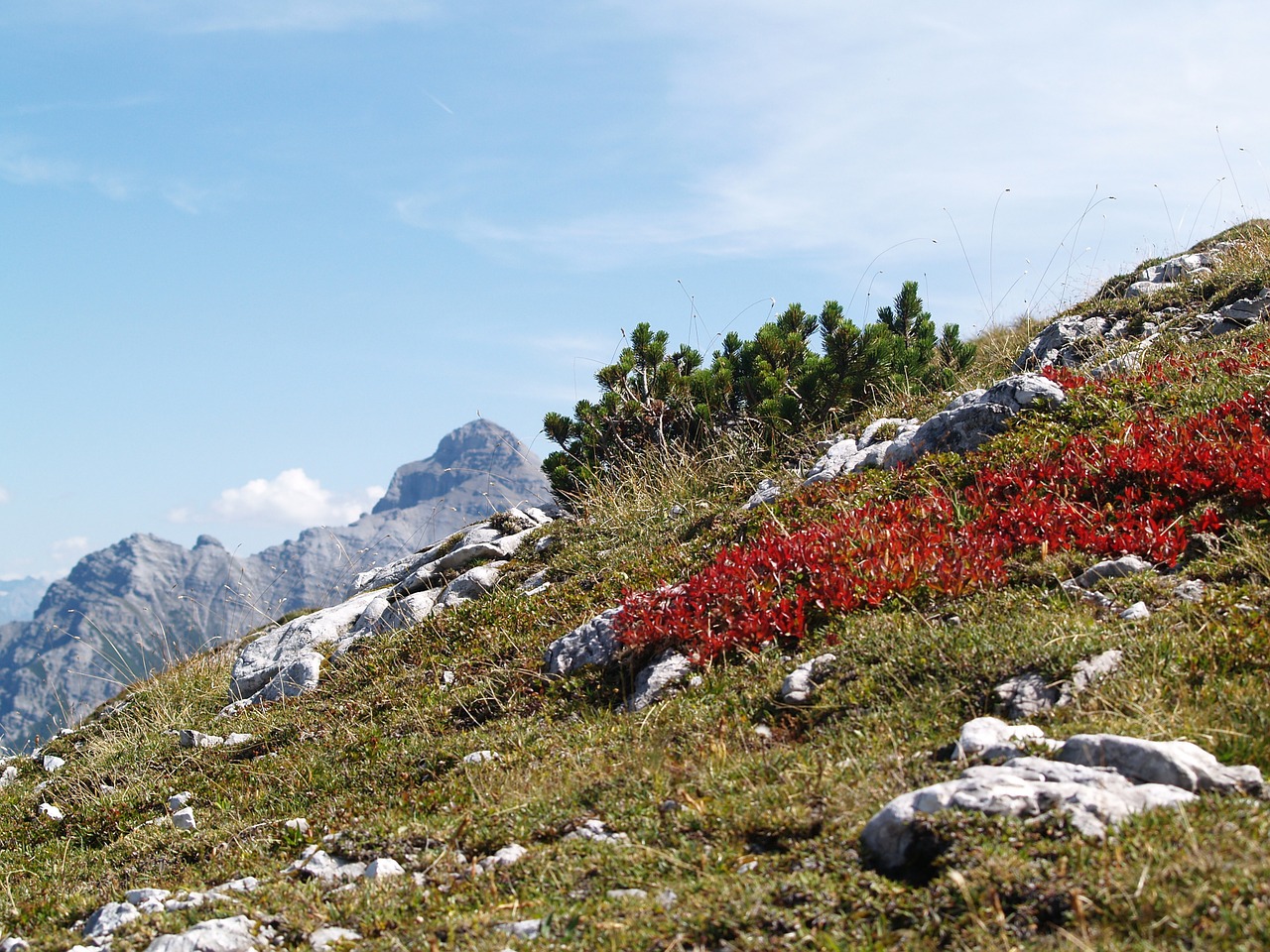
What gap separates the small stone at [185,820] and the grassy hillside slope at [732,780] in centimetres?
12

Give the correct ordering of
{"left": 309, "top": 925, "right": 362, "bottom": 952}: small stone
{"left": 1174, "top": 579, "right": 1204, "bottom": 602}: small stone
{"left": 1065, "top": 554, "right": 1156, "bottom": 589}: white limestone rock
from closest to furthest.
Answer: {"left": 309, "top": 925, "right": 362, "bottom": 952}: small stone
{"left": 1174, "top": 579, "right": 1204, "bottom": 602}: small stone
{"left": 1065, "top": 554, "right": 1156, "bottom": 589}: white limestone rock

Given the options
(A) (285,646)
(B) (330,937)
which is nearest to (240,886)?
(B) (330,937)

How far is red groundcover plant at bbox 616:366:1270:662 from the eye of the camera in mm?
6520

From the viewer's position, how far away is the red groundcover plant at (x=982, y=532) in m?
6.52

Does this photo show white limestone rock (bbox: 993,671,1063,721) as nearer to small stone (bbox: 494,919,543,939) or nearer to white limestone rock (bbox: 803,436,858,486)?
small stone (bbox: 494,919,543,939)

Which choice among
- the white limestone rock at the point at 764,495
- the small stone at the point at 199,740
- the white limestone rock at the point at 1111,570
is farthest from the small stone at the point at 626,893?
the small stone at the point at 199,740

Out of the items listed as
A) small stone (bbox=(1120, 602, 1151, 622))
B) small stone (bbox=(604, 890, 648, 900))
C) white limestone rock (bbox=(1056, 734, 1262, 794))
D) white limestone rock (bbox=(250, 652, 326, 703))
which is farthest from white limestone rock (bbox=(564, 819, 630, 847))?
white limestone rock (bbox=(250, 652, 326, 703))

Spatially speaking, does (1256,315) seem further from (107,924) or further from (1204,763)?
(107,924)

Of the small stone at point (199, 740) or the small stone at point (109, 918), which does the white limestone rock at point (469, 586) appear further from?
the small stone at point (109, 918)

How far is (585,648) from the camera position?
754 cm

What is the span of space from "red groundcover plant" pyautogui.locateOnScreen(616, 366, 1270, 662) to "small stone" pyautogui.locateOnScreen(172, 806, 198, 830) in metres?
3.50

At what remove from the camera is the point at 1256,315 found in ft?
38.4

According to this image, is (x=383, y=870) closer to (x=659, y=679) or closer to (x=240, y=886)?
(x=240, y=886)

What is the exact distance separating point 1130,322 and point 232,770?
43.7 feet
